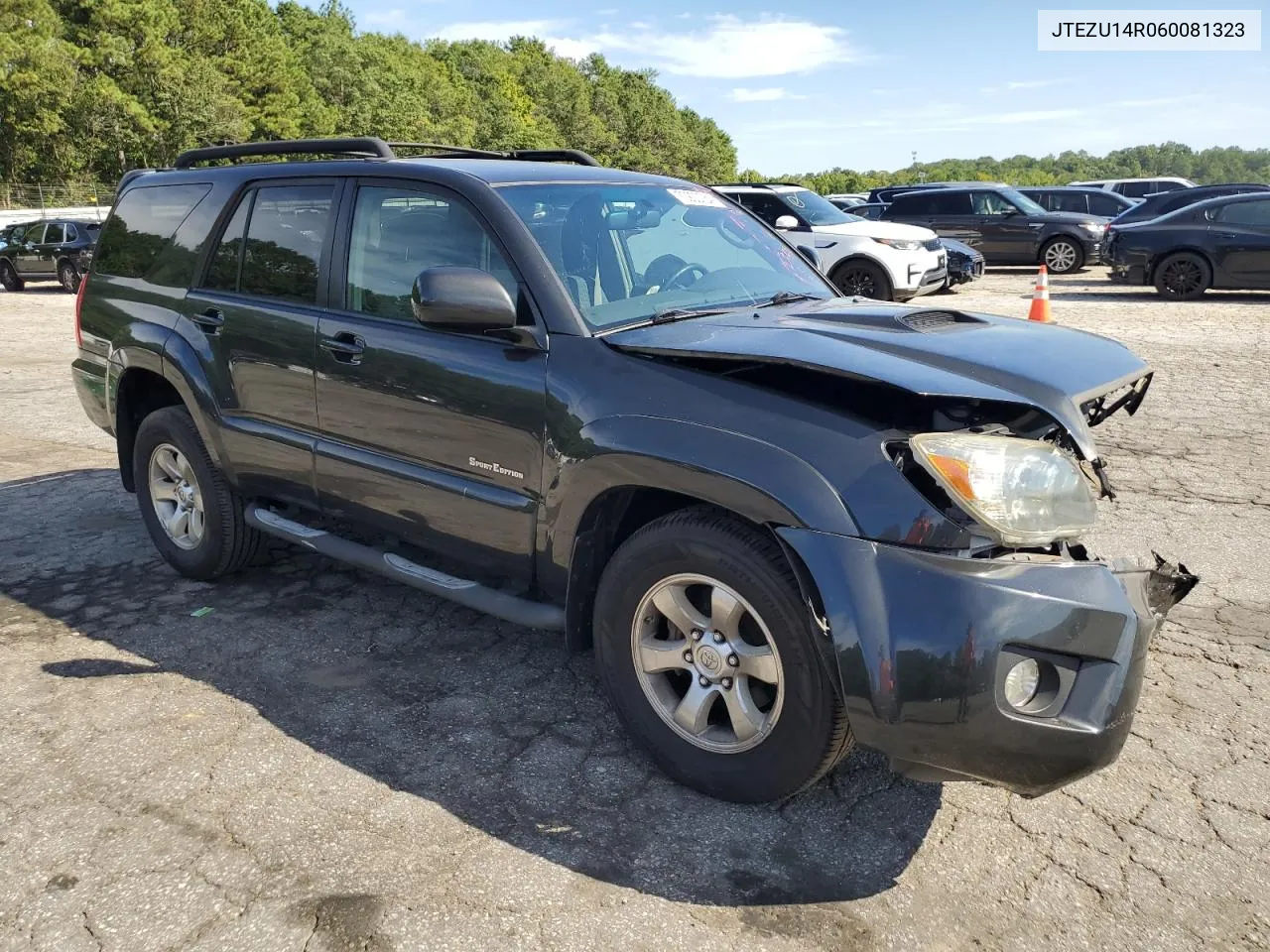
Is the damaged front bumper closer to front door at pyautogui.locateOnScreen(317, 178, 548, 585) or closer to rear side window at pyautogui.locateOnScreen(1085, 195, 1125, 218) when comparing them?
front door at pyautogui.locateOnScreen(317, 178, 548, 585)

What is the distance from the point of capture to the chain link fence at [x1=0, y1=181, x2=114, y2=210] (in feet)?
152

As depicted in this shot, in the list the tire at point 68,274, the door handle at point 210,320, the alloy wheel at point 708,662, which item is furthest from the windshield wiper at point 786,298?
the tire at point 68,274

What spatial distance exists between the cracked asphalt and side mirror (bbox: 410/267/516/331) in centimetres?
132

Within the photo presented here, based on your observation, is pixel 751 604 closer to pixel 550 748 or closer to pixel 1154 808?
pixel 550 748

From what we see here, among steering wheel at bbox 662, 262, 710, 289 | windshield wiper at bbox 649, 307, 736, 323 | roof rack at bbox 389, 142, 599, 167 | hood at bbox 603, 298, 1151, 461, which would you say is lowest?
hood at bbox 603, 298, 1151, 461

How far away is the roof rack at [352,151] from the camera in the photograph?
13.4ft

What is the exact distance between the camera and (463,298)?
3014 millimetres

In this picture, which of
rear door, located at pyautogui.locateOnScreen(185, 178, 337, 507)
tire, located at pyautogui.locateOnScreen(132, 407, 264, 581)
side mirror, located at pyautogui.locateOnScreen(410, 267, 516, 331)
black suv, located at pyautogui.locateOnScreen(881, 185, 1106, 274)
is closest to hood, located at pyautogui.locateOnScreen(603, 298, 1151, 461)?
side mirror, located at pyautogui.locateOnScreen(410, 267, 516, 331)

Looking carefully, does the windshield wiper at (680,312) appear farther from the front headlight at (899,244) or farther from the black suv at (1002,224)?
the black suv at (1002,224)

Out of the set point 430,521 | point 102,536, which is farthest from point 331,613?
point 102,536

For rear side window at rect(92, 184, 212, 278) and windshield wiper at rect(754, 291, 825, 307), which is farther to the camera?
rear side window at rect(92, 184, 212, 278)

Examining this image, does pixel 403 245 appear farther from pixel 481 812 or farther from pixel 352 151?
pixel 481 812

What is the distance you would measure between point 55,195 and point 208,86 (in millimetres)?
10662

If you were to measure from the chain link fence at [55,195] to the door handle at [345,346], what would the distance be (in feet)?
159
